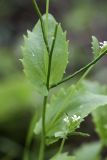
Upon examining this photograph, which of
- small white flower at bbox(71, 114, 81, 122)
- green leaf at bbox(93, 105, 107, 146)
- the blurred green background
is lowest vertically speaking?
small white flower at bbox(71, 114, 81, 122)

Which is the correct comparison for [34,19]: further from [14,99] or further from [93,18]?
[14,99]

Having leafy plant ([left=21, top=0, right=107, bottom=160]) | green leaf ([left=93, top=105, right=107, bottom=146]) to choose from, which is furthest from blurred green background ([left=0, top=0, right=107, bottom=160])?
green leaf ([left=93, top=105, right=107, bottom=146])

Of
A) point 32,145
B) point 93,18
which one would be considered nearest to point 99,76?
point 32,145

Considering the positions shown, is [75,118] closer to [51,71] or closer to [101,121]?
[51,71]

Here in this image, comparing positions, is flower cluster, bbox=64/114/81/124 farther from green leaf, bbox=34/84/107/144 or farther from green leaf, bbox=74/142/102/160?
green leaf, bbox=74/142/102/160

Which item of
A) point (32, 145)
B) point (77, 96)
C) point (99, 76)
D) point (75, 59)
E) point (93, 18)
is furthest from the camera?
point (93, 18)
